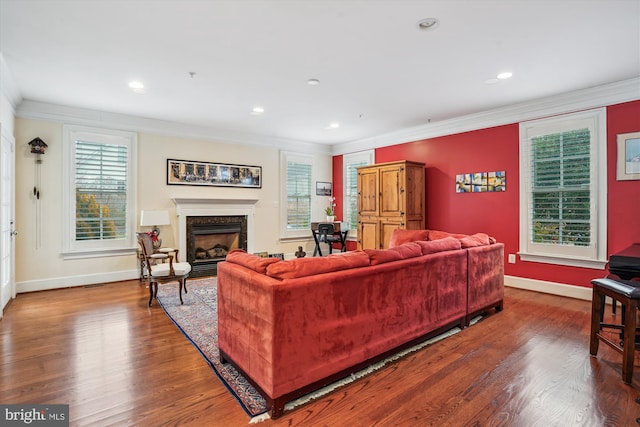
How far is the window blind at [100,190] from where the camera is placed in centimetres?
500

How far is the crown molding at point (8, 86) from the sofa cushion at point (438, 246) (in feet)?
15.0

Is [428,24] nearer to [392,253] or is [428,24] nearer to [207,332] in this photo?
[392,253]

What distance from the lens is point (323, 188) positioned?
25.7 ft

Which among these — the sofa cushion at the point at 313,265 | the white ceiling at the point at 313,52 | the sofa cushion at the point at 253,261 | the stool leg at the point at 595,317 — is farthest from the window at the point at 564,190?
the sofa cushion at the point at 253,261

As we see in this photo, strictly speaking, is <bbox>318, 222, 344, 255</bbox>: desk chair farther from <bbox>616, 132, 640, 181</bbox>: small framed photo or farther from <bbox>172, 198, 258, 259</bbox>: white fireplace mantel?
<bbox>616, 132, 640, 181</bbox>: small framed photo

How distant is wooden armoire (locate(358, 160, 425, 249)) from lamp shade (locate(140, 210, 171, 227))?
359 cm

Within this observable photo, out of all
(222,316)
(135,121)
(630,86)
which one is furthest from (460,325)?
(135,121)

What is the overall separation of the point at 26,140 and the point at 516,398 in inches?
255

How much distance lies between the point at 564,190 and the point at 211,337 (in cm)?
476

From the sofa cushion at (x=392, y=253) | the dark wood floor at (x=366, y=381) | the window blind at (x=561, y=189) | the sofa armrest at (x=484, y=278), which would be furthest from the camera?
the window blind at (x=561, y=189)

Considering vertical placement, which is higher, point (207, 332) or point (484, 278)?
point (484, 278)

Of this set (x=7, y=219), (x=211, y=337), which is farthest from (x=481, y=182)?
(x=7, y=219)

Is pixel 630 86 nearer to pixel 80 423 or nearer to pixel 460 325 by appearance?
pixel 460 325

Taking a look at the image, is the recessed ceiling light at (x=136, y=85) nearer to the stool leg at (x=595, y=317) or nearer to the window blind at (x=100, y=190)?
the window blind at (x=100, y=190)
